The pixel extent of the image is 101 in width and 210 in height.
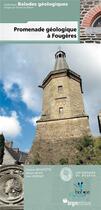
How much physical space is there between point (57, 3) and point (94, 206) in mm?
3627

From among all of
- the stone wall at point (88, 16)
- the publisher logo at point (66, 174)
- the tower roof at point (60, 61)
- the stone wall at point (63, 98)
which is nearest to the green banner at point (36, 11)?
the stone wall at point (88, 16)

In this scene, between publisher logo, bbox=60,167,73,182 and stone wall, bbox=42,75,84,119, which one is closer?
publisher logo, bbox=60,167,73,182

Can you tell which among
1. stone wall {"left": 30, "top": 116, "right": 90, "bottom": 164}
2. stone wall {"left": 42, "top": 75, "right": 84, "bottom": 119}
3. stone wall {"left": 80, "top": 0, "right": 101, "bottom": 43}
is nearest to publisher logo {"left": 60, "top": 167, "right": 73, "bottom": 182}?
stone wall {"left": 30, "top": 116, "right": 90, "bottom": 164}

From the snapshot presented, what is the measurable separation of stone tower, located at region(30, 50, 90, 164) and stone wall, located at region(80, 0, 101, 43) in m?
0.52

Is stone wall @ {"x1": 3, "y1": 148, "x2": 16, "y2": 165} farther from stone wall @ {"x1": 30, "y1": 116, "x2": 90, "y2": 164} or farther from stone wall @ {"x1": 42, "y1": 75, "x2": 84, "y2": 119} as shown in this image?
stone wall @ {"x1": 42, "y1": 75, "x2": 84, "y2": 119}

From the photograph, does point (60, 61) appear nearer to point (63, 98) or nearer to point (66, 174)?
point (63, 98)

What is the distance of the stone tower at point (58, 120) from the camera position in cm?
700

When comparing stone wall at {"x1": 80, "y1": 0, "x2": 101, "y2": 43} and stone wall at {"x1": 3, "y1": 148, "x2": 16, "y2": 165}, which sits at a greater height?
stone wall at {"x1": 80, "y1": 0, "x2": 101, "y2": 43}

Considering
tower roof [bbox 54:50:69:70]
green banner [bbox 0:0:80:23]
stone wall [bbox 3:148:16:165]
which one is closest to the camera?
green banner [bbox 0:0:80:23]

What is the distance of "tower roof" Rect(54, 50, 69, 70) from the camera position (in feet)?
23.0

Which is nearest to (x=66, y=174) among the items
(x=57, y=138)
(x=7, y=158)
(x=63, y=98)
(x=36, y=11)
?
(x=57, y=138)

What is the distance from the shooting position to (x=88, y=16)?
7082 mm

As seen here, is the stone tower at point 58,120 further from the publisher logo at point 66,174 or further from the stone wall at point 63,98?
the publisher logo at point 66,174

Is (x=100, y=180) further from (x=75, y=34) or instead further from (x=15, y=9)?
(x=15, y=9)
